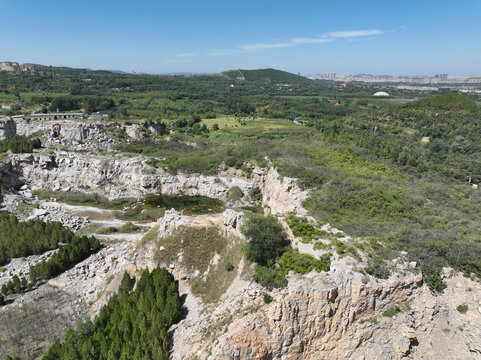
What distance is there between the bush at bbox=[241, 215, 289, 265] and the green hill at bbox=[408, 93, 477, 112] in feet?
338

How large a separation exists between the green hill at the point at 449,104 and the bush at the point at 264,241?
4052 inches

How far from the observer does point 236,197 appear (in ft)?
194

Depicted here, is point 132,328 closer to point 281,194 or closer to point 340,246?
point 340,246

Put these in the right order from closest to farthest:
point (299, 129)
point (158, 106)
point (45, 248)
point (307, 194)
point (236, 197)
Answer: point (45, 248), point (307, 194), point (236, 197), point (299, 129), point (158, 106)

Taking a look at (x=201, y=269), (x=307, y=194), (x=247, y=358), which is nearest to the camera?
(x=247, y=358)

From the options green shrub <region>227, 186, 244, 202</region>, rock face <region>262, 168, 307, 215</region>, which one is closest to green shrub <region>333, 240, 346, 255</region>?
rock face <region>262, 168, 307, 215</region>

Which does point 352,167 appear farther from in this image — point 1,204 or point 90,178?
point 1,204

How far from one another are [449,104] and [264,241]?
10861cm

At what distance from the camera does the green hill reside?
99375 mm

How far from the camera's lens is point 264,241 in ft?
82.1

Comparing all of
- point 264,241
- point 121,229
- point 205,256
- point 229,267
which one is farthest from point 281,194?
point 121,229

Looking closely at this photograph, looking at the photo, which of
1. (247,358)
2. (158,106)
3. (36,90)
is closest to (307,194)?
(247,358)

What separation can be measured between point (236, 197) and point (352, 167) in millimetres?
22510

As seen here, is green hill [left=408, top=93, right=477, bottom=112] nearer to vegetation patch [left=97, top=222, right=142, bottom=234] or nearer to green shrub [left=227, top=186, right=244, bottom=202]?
green shrub [left=227, top=186, right=244, bottom=202]
